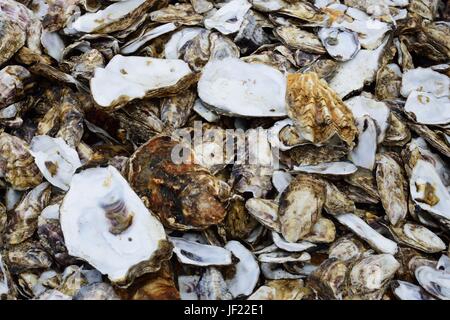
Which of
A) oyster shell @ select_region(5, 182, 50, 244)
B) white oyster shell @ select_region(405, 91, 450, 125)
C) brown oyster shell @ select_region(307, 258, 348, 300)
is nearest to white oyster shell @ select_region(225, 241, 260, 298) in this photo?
brown oyster shell @ select_region(307, 258, 348, 300)

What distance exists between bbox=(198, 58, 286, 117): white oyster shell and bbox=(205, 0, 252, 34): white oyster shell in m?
0.11

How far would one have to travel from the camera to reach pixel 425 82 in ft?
5.33

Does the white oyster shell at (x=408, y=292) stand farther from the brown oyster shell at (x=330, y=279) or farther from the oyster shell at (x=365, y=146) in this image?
the oyster shell at (x=365, y=146)

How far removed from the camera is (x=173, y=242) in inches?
52.3

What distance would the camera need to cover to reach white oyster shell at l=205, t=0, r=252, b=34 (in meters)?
1.63

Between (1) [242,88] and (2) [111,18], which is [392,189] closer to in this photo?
(1) [242,88]

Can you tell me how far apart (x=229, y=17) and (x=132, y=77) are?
1.03 feet

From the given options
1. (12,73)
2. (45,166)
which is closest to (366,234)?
(45,166)

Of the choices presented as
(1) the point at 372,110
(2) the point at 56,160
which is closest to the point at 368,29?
(1) the point at 372,110

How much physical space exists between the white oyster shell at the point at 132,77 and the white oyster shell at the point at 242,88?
7cm

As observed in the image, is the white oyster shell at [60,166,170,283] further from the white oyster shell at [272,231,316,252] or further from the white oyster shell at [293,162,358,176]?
the white oyster shell at [293,162,358,176]

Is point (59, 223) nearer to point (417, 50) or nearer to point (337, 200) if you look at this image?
point (337, 200)

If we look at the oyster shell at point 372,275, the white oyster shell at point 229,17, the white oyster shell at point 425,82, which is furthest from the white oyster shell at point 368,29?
the oyster shell at point 372,275

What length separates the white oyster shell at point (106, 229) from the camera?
1.25 metres
